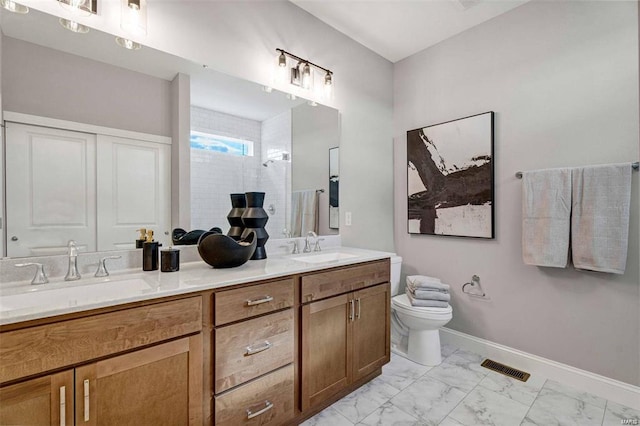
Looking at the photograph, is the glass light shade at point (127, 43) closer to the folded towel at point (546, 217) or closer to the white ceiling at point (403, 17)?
the white ceiling at point (403, 17)

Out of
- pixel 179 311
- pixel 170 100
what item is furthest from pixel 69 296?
pixel 170 100

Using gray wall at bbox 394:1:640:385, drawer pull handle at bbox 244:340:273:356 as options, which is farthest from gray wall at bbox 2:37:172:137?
gray wall at bbox 394:1:640:385

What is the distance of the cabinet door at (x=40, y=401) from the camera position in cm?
88

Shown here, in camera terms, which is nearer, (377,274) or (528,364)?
(377,274)

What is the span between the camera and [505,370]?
2221 mm

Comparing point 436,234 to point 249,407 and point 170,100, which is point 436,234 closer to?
point 249,407

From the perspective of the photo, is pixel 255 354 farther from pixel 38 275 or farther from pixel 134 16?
pixel 134 16

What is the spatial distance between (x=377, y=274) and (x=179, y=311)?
1.27 meters

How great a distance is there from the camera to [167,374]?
116 centimetres

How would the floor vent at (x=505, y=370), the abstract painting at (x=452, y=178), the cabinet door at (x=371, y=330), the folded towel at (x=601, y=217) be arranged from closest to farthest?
the folded towel at (x=601, y=217) < the cabinet door at (x=371, y=330) < the floor vent at (x=505, y=370) < the abstract painting at (x=452, y=178)

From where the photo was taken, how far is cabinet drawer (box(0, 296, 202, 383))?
0.89m

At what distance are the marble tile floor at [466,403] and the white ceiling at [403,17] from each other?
262cm

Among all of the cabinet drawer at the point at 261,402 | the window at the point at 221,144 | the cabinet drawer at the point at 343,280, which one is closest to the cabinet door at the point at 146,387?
the cabinet drawer at the point at 261,402

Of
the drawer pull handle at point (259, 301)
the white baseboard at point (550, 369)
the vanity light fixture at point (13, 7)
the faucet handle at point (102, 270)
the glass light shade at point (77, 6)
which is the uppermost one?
the glass light shade at point (77, 6)
